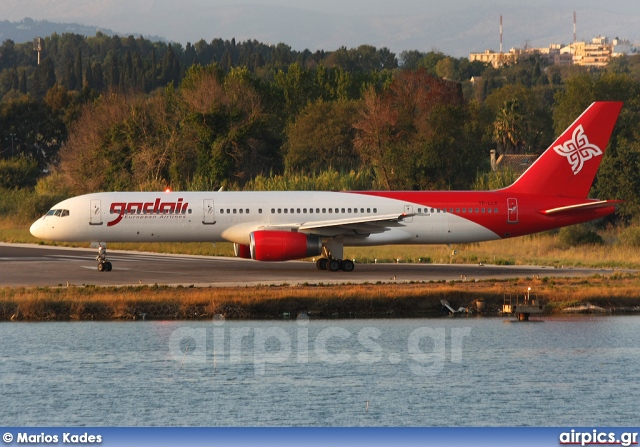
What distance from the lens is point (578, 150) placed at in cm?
5016

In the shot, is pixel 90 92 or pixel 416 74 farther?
pixel 90 92

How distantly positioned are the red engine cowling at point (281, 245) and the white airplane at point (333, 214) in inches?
50.4

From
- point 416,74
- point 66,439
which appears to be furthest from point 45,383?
point 416,74

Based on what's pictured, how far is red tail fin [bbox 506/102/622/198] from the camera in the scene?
49.9 metres

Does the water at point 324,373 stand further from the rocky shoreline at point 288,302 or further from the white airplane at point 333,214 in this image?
the white airplane at point 333,214

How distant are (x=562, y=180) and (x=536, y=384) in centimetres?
2272

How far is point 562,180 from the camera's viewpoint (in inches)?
1965

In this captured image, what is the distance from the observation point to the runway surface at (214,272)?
44812 millimetres

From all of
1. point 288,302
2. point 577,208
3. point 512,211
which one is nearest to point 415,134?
point 512,211

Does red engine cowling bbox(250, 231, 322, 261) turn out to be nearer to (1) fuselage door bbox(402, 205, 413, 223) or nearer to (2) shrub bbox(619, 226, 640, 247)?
(1) fuselage door bbox(402, 205, 413, 223)

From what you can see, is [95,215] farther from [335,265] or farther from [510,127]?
[510,127]

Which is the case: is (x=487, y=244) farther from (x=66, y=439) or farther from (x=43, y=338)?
(x=66, y=439)

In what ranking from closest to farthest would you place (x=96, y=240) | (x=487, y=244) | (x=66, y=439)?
(x=66, y=439), (x=96, y=240), (x=487, y=244)

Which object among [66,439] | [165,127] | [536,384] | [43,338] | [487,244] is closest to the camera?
[66,439]
